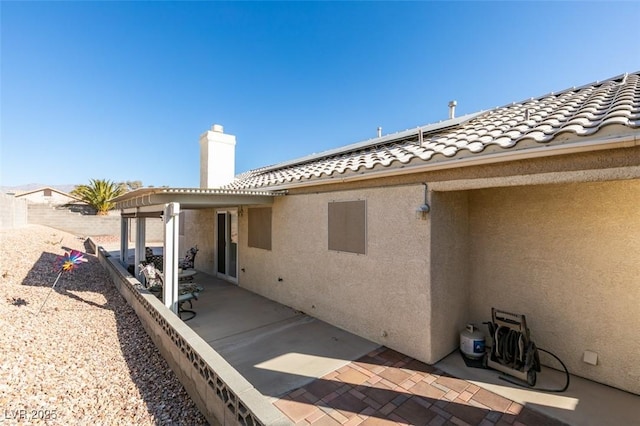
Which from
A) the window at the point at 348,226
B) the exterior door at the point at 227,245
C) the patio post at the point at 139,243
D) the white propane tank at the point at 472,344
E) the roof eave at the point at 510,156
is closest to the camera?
the roof eave at the point at 510,156

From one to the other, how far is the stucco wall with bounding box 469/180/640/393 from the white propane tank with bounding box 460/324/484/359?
77cm

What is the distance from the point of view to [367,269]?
630 cm

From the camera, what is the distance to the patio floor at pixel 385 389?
151 inches

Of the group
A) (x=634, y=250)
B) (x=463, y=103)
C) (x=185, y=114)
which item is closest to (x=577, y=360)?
(x=634, y=250)

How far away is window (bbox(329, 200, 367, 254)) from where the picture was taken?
6387mm

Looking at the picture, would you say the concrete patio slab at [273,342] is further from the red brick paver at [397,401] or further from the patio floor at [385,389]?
the red brick paver at [397,401]

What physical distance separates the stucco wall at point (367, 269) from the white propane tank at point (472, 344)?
0.91 metres

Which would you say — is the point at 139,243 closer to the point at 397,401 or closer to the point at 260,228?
the point at 260,228

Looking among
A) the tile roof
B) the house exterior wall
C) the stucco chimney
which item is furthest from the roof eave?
the house exterior wall

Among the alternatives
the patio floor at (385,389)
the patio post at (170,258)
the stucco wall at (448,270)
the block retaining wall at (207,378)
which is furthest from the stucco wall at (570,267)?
the patio post at (170,258)

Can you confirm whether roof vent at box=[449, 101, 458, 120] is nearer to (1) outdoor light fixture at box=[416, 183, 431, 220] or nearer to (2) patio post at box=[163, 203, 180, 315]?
(1) outdoor light fixture at box=[416, 183, 431, 220]

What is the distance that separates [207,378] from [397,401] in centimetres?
288

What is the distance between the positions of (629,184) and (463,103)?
6013 mm

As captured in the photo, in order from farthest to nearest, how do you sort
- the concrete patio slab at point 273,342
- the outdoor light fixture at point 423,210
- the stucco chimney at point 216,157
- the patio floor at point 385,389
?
the stucco chimney at point 216,157 → the outdoor light fixture at point 423,210 → the concrete patio slab at point 273,342 → the patio floor at point 385,389
